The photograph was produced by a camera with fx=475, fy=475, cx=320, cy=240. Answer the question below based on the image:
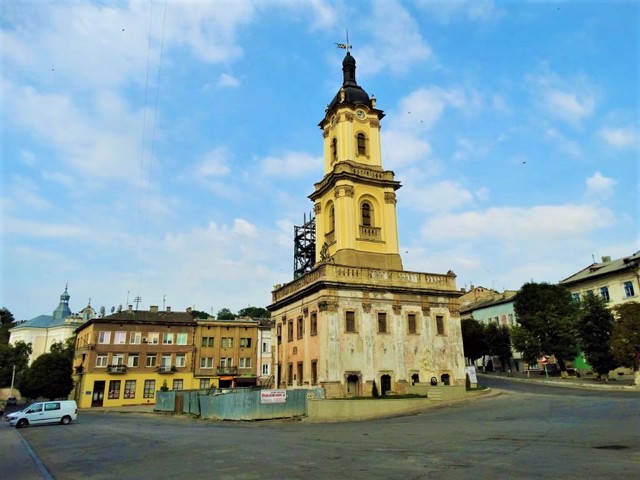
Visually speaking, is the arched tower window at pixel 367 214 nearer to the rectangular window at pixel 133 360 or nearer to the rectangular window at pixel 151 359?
the rectangular window at pixel 151 359

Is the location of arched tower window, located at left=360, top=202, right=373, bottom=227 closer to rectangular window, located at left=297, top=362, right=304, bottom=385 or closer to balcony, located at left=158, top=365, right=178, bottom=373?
rectangular window, located at left=297, top=362, right=304, bottom=385

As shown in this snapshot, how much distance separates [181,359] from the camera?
6569cm

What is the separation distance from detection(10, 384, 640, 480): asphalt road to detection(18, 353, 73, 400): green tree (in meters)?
53.3

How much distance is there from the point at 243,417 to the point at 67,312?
101 meters

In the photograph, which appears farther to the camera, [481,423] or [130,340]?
[130,340]

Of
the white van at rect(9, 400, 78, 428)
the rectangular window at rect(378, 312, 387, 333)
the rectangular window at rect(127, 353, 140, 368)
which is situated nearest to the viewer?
the white van at rect(9, 400, 78, 428)

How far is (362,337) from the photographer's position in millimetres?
35781

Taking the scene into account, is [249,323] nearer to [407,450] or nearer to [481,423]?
[481,423]

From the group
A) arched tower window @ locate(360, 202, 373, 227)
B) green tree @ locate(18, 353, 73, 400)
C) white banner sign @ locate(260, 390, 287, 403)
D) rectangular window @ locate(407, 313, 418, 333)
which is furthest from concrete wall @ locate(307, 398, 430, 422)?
green tree @ locate(18, 353, 73, 400)

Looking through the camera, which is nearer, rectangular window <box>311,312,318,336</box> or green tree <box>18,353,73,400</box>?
rectangular window <box>311,312,318,336</box>

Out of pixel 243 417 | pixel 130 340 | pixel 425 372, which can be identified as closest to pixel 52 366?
pixel 130 340

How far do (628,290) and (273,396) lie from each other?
44005 mm

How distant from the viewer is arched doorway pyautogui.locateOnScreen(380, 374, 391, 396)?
116 ft

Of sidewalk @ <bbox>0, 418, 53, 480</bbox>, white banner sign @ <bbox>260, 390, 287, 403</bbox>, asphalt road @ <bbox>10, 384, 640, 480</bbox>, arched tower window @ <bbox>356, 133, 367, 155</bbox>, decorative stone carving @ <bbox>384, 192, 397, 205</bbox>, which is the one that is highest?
arched tower window @ <bbox>356, 133, 367, 155</bbox>
